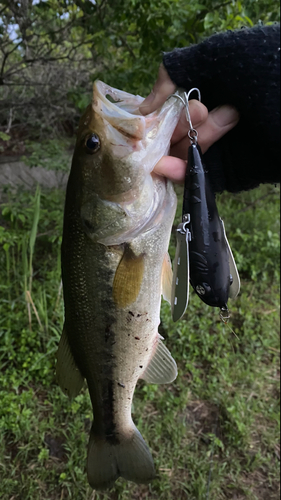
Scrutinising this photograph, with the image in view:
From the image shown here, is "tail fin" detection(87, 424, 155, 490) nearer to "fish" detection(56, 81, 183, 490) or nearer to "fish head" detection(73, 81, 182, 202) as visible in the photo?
"fish" detection(56, 81, 183, 490)

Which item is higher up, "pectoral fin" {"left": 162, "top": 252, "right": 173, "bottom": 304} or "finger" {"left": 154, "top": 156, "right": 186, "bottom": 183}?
"finger" {"left": 154, "top": 156, "right": 186, "bottom": 183}

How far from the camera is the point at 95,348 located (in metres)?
1.52

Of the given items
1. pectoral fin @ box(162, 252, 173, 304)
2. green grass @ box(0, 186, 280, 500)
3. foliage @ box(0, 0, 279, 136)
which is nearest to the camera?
pectoral fin @ box(162, 252, 173, 304)

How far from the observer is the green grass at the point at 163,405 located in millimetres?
2316

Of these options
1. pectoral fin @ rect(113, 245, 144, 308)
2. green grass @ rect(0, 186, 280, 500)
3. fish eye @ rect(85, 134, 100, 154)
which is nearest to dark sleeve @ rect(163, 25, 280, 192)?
fish eye @ rect(85, 134, 100, 154)

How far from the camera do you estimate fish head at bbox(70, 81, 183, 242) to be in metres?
1.30

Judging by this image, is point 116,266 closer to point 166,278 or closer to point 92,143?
point 166,278

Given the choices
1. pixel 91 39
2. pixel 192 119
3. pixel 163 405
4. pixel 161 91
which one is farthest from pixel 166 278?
pixel 91 39

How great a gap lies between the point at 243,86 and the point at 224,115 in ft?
0.51

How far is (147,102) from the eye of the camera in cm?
142

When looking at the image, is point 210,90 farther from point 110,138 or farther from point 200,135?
point 110,138

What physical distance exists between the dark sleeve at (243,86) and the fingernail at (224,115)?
0.03 metres

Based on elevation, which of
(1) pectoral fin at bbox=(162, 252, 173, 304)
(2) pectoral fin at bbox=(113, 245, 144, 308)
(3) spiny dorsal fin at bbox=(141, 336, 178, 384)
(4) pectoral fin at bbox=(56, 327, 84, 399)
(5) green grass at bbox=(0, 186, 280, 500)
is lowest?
(5) green grass at bbox=(0, 186, 280, 500)

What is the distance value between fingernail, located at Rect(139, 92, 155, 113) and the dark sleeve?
11 cm
